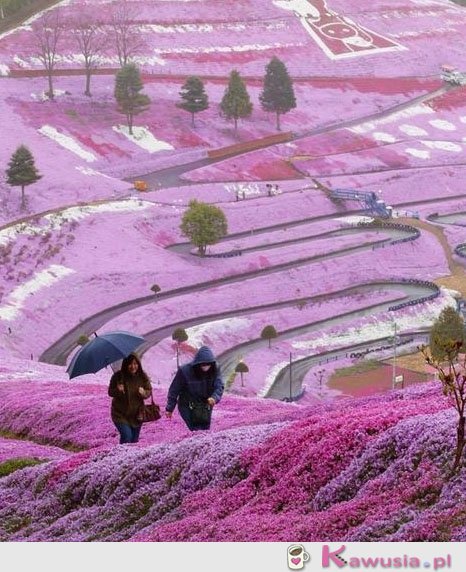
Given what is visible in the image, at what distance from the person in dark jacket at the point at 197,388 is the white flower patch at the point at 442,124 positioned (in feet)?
428

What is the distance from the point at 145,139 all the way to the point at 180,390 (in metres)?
107

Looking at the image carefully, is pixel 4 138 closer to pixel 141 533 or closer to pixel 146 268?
pixel 146 268

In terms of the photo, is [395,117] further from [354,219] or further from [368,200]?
[354,219]

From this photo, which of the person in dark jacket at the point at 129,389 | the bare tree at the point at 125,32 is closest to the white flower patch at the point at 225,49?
Answer: the bare tree at the point at 125,32

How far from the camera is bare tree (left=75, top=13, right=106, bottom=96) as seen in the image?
139625 mm

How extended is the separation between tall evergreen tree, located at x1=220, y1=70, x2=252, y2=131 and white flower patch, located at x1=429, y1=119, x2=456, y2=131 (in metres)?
29.5

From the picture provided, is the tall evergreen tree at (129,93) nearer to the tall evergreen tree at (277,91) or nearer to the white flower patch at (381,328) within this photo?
the tall evergreen tree at (277,91)

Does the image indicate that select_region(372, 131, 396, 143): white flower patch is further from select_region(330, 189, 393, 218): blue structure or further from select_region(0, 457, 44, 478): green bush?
select_region(0, 457, 44, 478): green bush

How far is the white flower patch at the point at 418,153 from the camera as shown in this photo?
139000 millimetres

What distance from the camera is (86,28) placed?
482 feet

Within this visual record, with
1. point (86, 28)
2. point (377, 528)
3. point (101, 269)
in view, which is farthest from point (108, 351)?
point (86, 28)

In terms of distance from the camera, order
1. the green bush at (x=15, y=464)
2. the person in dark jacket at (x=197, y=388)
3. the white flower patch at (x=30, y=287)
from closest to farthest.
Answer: the person in dark jacket at (x=197, y=388), the green bush at (x=15, y=464), the white flower patch at (x=30, y=287)

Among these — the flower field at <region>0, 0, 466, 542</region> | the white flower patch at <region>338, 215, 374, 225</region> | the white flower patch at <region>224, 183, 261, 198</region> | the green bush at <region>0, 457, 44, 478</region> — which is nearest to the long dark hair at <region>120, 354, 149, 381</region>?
the flower field at <region>0, 0, 466, 542</region>

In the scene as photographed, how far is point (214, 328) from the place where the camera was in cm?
8494
